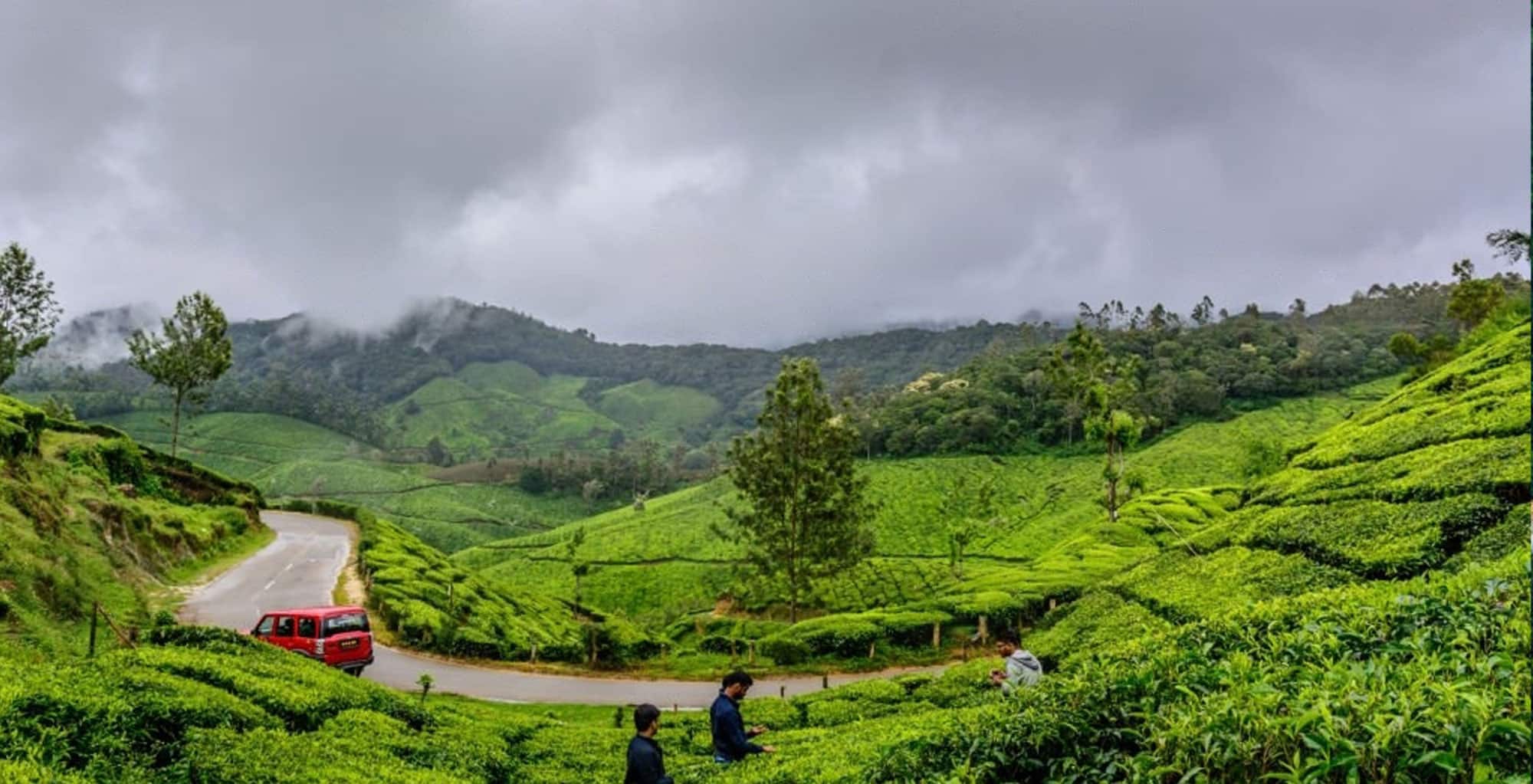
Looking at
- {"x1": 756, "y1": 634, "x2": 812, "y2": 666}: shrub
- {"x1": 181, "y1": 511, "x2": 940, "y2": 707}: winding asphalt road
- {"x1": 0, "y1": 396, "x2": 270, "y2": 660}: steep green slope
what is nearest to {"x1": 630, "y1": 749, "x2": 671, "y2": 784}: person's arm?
{"x1": 0, "y1": 396, "x2": 270, "y2": 660}: steep green slope

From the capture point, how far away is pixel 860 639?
30500 mm

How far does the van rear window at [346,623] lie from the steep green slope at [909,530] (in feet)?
95.2

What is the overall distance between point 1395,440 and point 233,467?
172 m

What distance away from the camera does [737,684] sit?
8.91m

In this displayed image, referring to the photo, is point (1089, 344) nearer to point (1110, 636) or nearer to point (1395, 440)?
point (1395, 440)

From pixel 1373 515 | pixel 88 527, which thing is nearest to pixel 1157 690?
pixel 1373 515

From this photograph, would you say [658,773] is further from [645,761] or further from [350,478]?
[350,478]

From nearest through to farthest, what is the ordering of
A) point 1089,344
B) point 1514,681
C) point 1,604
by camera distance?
point 1514,681 < point 1,604 < point 1089,344

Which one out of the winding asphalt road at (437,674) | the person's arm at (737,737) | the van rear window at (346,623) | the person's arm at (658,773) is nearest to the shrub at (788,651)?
the winding asphalt road at (437,674)

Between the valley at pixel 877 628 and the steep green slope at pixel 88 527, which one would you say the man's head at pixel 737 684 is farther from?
the steep green slope at pixel 88 527

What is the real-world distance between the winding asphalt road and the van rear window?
2.68m

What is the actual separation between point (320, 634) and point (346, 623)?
0.84m

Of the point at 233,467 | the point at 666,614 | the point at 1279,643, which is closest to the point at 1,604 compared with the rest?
the point at 1279,643

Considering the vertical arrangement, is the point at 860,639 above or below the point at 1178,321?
below
